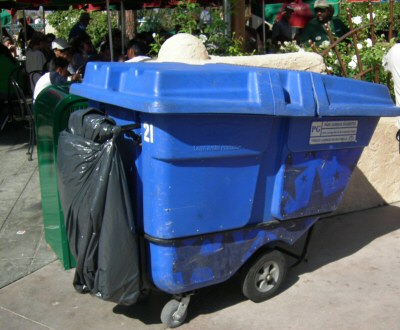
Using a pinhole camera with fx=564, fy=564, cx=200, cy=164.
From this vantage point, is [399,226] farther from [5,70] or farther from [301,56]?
[5,70]

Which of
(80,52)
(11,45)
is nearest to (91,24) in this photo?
(11,45)

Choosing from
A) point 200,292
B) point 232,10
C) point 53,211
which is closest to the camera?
point 200,292

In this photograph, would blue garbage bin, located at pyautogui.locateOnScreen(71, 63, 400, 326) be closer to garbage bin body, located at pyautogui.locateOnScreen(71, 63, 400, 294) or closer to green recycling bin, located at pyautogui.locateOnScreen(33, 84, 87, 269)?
garbage bin body, located at pyautogui.locateOnScreen(71, 63, 400, 294)

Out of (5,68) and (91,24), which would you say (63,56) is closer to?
(5,68)

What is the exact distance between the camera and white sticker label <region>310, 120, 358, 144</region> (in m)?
3.46

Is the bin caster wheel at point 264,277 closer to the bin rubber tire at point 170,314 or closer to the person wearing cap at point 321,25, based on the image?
the bin rubber tire at point 170,314

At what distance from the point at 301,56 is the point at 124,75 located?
2.22 metres

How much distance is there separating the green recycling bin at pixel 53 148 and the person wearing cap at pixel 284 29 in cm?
664

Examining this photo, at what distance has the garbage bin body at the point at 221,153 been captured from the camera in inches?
116

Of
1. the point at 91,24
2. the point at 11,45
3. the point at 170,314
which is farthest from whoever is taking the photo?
the point at 91,24

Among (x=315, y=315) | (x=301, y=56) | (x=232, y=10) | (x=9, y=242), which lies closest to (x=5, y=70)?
(x=232, y=10)

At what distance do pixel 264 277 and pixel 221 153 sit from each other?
106 cm

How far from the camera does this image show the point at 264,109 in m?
3.09

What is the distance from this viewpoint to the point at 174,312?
3.41 m
